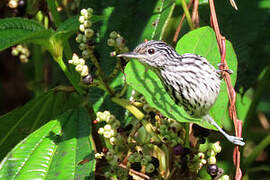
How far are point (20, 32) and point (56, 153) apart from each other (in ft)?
1.84

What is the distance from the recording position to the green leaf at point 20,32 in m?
1.76

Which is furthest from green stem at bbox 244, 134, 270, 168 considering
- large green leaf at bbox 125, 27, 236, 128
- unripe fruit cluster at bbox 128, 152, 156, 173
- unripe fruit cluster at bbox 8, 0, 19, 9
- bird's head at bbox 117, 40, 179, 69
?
unripe fruit cluster at bbox 8, 0, 19, 9

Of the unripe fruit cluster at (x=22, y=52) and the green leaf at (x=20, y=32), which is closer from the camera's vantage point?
the green leaf at (x=20, y=32)

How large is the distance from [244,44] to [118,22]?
31.6 inches

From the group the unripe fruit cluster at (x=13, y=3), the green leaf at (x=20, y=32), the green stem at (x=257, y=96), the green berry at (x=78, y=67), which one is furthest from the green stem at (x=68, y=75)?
the green stem at (x=257, y=96)

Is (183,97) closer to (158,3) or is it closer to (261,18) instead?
(158,3)

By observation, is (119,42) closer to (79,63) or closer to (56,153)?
(79,63)

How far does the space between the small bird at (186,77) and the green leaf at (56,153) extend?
1.70 ft

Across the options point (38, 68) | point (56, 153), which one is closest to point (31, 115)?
point (56, 153)

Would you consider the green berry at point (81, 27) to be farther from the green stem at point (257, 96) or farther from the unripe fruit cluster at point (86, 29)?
the green stem at point (257, 96)

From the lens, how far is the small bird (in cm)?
155

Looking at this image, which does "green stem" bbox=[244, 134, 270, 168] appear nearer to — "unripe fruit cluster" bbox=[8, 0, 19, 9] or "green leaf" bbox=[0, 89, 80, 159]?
"green leaf" bbox=[0, 89, 80, 159]

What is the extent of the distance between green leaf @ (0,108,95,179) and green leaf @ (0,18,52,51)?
44cm

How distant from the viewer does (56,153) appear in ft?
6.54
